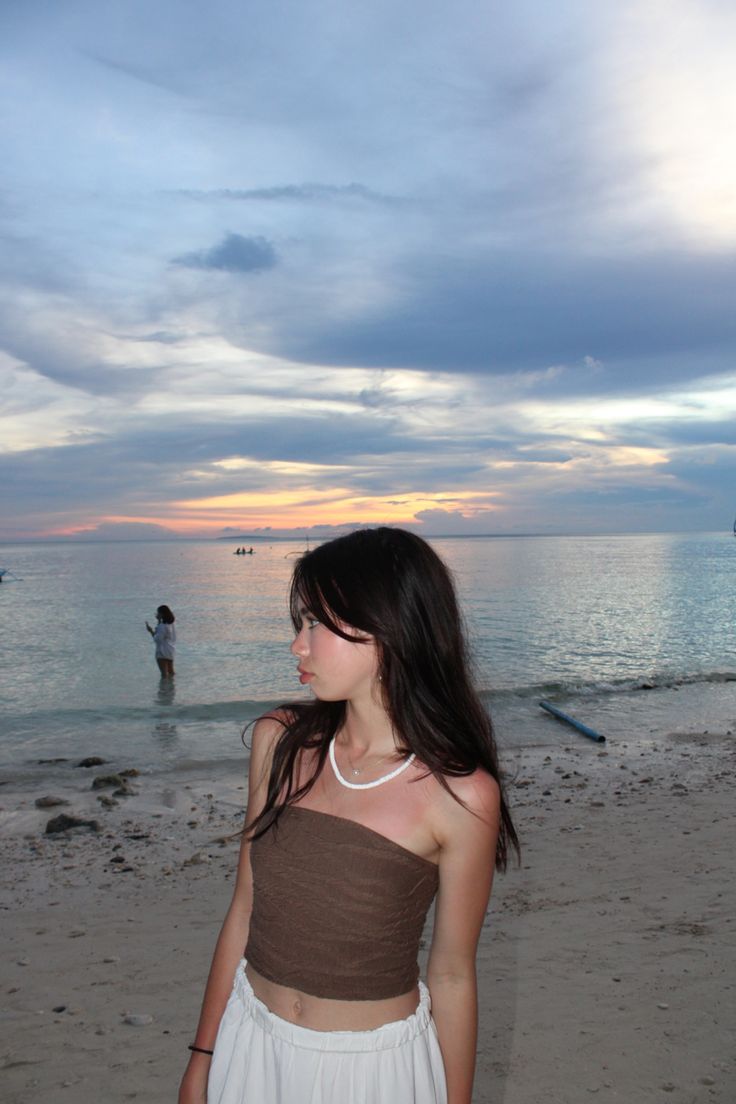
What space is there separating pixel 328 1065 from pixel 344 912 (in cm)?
34

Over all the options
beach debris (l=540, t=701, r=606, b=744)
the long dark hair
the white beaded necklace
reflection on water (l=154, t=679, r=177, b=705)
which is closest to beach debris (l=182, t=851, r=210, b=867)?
the long dark hair

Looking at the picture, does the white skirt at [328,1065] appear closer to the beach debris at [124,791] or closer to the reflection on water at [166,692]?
the beach debris at [124,791]

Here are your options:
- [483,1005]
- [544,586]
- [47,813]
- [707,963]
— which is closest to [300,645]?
[483,1005]

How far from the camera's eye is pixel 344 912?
1.96 meters

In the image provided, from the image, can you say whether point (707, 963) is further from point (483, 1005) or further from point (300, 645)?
point (300, 645)

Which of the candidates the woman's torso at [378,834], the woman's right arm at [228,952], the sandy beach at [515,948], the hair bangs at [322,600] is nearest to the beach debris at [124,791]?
the sandy beach at [515,948]

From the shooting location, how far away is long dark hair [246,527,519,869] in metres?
2.05

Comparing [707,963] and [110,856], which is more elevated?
[707,963]

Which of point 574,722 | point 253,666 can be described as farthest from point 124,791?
point 253,666

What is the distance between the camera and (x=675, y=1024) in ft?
15.9

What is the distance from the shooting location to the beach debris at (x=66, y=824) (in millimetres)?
9789

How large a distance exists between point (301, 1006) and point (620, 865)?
6.66m

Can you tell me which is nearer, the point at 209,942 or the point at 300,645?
the point at 300,645

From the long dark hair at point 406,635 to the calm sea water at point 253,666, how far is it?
0.60ft
